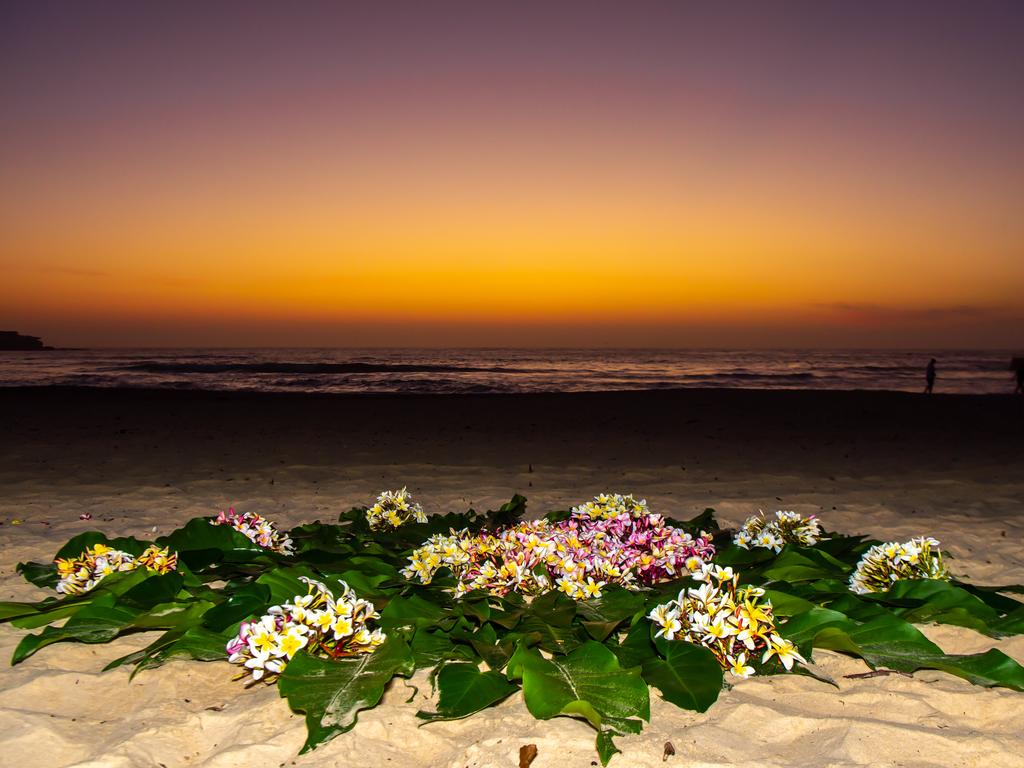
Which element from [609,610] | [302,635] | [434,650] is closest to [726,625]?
[609,610]

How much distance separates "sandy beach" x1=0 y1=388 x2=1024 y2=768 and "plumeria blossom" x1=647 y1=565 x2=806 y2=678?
0.18 meters

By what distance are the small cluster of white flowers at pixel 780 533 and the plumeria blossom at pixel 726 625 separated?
1264 mm

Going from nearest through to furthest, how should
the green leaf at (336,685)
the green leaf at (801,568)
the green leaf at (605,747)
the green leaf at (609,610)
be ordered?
the green leaf at (605,747) → the green leaf at (336,685) → the green leaf at (609,610) → the green leaf at (801,568)

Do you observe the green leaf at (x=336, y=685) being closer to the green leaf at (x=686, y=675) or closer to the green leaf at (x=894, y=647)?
the green leaf at (x=686, y=675)

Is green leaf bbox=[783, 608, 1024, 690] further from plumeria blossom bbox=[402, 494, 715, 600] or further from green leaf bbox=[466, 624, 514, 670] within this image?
green leaf bbox=[466, 624, 514, 670]

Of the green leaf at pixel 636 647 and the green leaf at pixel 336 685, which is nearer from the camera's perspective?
the green leaf at pixel 336 685

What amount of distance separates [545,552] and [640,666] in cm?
67

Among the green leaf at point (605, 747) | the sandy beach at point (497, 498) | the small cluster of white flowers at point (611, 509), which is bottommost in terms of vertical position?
the sandy beach at point (497, 498)

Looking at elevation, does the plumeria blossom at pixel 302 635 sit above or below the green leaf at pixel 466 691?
above

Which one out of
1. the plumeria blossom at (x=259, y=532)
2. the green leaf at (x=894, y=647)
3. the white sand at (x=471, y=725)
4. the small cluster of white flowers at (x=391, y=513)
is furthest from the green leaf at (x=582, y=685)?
the small cluster of white flowers at (x=391, y=513)

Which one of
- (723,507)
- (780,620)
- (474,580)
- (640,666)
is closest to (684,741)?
(640,666)

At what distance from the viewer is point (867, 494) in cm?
664

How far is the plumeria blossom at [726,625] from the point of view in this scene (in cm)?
215

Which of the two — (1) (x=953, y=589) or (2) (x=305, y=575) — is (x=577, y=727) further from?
(1) (x=953, y=589)
